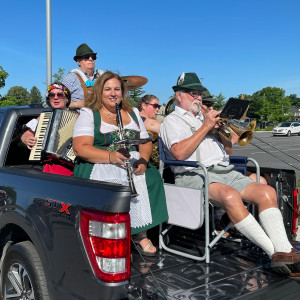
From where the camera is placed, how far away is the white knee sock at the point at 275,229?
9.74 feet

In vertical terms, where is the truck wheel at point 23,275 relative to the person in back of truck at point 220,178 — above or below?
below

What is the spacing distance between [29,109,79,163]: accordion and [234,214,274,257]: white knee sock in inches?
58.7

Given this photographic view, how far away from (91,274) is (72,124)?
170 cm

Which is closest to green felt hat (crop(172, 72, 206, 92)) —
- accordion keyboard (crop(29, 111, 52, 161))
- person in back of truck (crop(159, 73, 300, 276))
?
person in back of truck (crop(159, 73, 300, 276))

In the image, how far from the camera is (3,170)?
3.08 meters

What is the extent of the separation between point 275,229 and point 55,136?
1.90m

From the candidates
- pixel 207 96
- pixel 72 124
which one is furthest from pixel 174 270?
pixel 207 96

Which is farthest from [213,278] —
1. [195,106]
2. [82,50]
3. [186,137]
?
[82,50]

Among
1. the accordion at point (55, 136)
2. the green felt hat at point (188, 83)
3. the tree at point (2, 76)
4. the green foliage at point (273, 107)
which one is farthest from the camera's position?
the green foliage at point (273, 107)

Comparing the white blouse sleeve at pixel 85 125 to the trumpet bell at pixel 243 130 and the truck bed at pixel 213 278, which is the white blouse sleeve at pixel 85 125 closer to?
the truck bed at pixel 213 278

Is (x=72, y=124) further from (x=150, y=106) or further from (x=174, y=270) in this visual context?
(x=150, y=106)

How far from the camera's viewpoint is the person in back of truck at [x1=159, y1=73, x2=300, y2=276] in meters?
3.01

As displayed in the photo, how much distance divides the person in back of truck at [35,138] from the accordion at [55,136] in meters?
0.08

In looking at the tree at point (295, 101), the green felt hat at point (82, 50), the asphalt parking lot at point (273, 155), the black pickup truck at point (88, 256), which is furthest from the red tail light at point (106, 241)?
the tree at point (295, 101)
